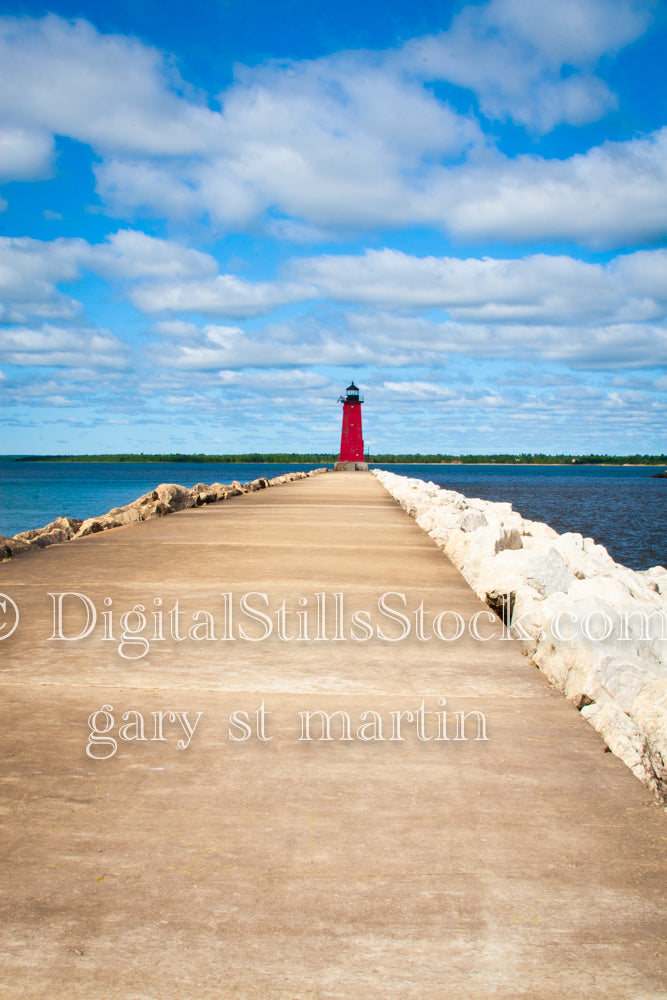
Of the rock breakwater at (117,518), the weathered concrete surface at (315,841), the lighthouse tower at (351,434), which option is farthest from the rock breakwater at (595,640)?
the lighthouse tower at (351,434)

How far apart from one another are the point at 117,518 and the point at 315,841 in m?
8.61

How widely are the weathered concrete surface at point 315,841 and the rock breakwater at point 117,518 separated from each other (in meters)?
3.93

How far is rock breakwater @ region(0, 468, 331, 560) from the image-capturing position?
750cm

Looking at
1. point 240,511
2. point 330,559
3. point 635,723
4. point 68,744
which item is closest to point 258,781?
point 68,744

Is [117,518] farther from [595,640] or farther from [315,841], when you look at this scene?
[315,841]

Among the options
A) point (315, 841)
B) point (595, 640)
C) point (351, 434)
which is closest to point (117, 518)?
point (595, 640)

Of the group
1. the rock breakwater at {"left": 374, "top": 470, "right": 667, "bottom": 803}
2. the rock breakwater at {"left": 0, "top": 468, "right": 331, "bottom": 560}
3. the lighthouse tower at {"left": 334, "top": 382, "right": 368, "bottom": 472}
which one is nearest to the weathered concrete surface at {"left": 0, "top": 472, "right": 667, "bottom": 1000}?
the rock breakwater at {"left": 374, "top": 470, "right": 667, "bottom": 803}

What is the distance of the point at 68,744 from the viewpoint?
103 inches

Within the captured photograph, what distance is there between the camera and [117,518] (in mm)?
10164

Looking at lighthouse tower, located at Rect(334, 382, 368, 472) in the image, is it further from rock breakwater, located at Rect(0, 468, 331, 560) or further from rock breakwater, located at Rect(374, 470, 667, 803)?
rock breakwater, located at Rect(374, 470, 667, 803)

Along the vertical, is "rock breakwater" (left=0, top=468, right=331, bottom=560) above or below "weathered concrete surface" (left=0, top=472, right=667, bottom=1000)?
above

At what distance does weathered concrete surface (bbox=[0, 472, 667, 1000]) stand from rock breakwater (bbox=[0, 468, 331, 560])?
155 inches

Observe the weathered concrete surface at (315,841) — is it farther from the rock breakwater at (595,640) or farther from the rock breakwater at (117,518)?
the rock breakwater at (117,518)

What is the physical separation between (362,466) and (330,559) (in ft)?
128
